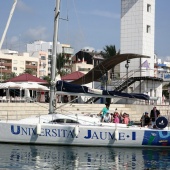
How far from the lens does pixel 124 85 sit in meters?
48.8

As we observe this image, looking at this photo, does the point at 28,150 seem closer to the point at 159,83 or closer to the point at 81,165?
the point at 81,165

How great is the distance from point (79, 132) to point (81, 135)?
8.4 inches

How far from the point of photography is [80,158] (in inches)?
819

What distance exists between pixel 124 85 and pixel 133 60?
4011mm

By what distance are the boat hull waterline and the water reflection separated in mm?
407

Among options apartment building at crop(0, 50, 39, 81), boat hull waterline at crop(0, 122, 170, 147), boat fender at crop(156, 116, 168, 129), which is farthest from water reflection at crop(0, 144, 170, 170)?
apartment building at crop(0, 50, 39, 81)

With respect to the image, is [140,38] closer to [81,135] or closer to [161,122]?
[161,122]

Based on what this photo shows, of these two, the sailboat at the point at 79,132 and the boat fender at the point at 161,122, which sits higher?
the boat fender at the point at 161,122

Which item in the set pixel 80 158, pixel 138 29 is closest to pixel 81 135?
pixel 80 158

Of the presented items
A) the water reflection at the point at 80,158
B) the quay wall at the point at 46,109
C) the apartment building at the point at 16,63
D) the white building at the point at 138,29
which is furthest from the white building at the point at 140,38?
the apartment building at the point at 16,63

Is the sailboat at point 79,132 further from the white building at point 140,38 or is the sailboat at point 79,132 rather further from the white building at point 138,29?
the white building at point 138,29

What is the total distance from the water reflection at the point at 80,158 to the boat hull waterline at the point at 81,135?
1.33ft

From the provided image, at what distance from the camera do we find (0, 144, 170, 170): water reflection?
18797mm

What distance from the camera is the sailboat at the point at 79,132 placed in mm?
23766
